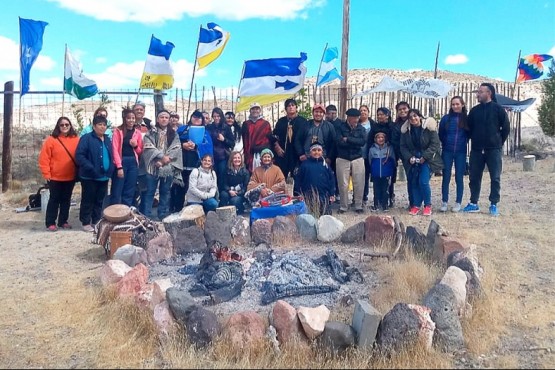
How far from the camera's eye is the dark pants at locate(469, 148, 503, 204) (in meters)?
7.96

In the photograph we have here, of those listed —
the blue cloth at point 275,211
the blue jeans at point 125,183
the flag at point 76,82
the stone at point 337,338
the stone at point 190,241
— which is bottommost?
the stone at point 337,338

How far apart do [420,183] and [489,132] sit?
1293mm

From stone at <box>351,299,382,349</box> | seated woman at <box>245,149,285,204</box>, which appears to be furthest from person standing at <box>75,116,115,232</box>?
stone at <box>351,299,382,349</box>

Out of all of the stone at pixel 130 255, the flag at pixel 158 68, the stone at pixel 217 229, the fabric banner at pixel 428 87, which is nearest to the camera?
the stone at pixel 130 255

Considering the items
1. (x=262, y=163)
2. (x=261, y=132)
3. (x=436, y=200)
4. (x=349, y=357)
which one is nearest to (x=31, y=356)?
(x=349, y=357)

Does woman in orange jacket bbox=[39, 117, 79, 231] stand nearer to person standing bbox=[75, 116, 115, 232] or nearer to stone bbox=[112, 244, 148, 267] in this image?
person standing bbox=[75, 116, 115, 232]

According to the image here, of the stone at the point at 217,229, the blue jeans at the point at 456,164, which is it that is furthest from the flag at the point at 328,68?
the stone at the point at 217,229

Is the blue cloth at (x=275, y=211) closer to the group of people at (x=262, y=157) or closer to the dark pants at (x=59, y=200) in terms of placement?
the group of people at (x=262, y=157)

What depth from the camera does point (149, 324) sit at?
4293 mm

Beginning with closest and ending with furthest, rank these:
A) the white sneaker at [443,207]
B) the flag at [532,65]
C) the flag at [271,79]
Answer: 1. the white sneaker at [443,207]
2. the flag at [271,79]
3. the flag at [532,65]

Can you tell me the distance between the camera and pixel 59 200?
8.13m

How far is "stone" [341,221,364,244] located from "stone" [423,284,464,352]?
274 cm

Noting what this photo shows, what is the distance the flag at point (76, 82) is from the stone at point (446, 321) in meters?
8.61

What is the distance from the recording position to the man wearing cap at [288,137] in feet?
28.5
